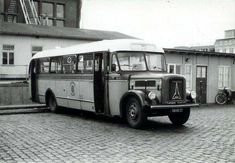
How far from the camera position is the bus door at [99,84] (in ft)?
41.9

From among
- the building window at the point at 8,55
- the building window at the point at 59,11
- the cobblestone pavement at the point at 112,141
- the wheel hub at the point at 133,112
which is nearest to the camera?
the cobblestone pavement at the point at 112,141

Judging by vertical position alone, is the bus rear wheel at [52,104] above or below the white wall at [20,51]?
below

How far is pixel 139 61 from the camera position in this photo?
12398 millimetres

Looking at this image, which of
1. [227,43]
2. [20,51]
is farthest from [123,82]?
[227,43]

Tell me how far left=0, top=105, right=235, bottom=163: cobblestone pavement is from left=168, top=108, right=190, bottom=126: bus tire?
294 mm

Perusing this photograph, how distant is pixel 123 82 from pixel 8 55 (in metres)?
15.7

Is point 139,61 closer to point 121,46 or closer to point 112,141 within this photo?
point 121,46

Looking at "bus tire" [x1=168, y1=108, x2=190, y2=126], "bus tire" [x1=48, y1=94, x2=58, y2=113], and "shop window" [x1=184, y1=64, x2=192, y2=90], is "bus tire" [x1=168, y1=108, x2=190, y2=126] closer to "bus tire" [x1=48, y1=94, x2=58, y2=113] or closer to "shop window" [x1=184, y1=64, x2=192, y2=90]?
"bus tire" [x1=48, y1=94, x2=58, y2=113]

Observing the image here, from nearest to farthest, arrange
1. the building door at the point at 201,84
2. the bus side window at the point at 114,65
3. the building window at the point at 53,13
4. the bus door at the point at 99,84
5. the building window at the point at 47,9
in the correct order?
the bus side window at the point at 114,65, the bus door at the point at 99,84, the building door at the point at 201,84, the building window at the point at 53,13, the building window at the point at 47,9

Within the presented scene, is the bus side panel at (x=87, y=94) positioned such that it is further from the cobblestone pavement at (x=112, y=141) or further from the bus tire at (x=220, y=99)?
the bus tire at (x=220, y=99)

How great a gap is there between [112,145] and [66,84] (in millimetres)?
6814

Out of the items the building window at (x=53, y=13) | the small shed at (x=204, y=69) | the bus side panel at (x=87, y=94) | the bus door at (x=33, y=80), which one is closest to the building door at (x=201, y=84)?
the small shed at (x=204, y=69)

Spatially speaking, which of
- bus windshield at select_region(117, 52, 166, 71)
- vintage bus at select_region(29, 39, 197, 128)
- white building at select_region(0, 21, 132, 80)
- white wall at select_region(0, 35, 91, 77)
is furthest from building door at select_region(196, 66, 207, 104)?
bus windshield at select_region(117, 52, 166, 71)

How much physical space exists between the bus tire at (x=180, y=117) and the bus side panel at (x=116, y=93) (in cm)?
172
